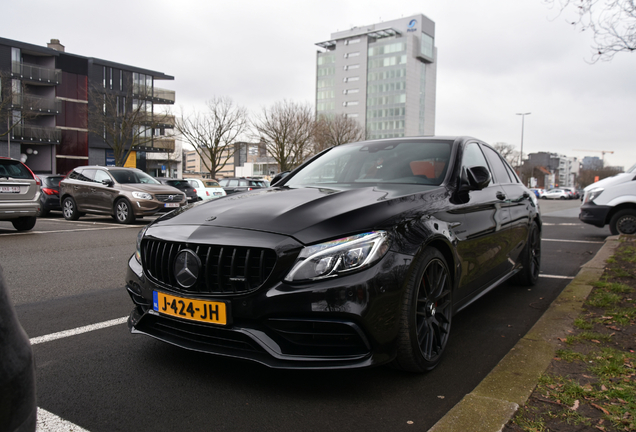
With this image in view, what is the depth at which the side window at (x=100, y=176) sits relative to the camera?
1449 centimetres

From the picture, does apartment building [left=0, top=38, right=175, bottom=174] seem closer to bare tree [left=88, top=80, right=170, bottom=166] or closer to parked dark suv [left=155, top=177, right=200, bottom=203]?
bare tree [left=88, top=80, right=170, bottom=166]

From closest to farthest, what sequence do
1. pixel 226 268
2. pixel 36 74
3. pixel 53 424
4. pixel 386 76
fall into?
pixel 53 424 → pixel 226 268 → pixel 36 74 → pixel 386 76

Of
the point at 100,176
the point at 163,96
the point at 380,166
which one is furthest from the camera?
A: the point at 163,96

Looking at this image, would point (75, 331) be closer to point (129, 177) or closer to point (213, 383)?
point (213, 383)

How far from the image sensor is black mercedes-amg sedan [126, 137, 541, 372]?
95.9 inches

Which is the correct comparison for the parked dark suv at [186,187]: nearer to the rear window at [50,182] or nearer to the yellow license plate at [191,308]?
the rear window at [50,182]

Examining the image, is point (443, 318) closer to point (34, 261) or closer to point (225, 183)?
point (34, 261)

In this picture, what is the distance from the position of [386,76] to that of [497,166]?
101995 mm

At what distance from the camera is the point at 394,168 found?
13.1 feet

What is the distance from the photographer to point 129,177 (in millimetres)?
14719

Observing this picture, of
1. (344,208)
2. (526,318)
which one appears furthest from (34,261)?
(526,318)

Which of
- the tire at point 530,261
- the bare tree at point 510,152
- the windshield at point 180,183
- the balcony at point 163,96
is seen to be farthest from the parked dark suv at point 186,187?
the bare tree at point 510,152

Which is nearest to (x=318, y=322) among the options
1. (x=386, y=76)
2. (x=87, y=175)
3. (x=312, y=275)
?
(x=312, y=275)

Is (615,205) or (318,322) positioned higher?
(615,205)
